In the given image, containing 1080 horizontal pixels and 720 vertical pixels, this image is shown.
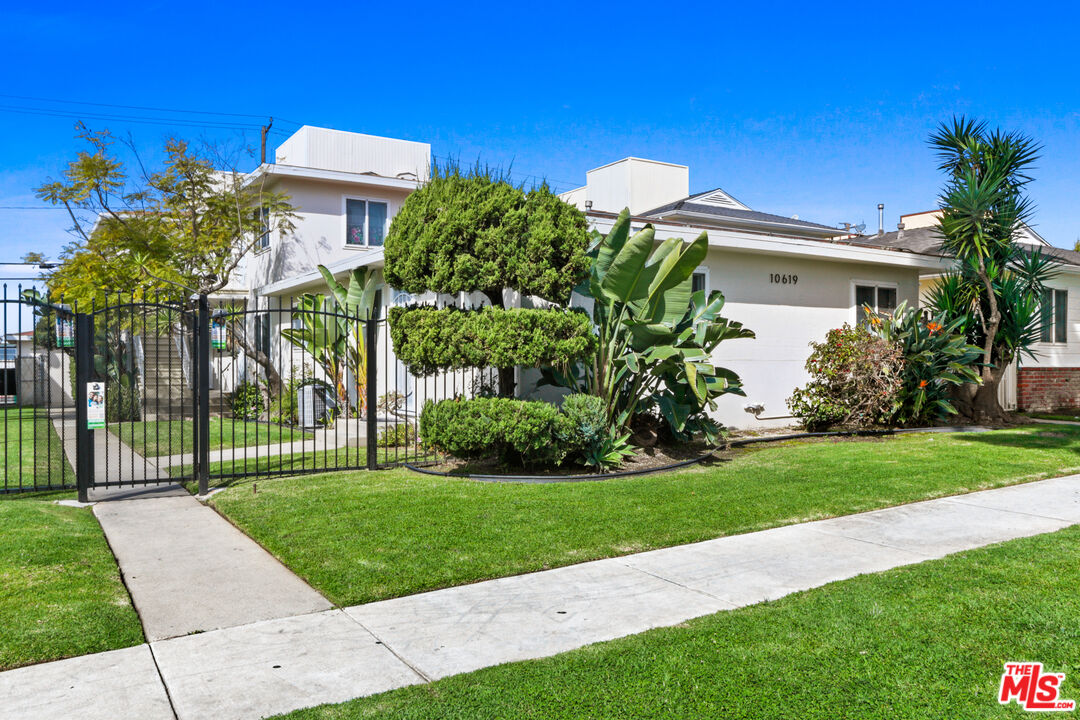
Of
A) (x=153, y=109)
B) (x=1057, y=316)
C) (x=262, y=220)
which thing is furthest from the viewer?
(x=153, y=109)

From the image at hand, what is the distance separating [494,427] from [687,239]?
587 centimetres

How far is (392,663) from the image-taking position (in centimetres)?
410

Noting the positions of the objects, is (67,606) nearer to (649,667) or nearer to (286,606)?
(286,606)

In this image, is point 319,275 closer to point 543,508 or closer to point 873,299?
point 543,508

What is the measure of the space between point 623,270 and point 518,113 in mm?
15361

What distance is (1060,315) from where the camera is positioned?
62.2 feet

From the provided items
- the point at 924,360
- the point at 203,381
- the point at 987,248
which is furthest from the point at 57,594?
the point at 987,248

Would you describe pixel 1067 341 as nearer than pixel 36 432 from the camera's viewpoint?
No

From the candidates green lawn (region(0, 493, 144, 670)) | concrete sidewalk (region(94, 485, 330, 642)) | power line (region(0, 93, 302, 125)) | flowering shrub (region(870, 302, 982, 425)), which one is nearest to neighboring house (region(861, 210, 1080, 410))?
flowering shrub (region(870, 302, 982, 425))

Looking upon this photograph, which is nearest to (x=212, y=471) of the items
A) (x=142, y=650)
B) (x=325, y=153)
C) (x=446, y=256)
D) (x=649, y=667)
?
(x=446, y=256)

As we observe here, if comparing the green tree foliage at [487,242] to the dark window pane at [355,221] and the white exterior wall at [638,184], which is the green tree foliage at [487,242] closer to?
the dark window pane at [355,221]

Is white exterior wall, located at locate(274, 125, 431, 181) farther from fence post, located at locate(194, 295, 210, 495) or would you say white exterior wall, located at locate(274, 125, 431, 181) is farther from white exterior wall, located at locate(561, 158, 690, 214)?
fence post, located at locate(194, 295, 210, 495)

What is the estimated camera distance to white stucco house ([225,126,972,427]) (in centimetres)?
1392

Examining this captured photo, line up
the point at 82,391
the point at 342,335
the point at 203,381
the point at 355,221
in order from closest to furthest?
the point at 82,391 → the point at 203,381 → the point at 342,335 → the point at 355,221
